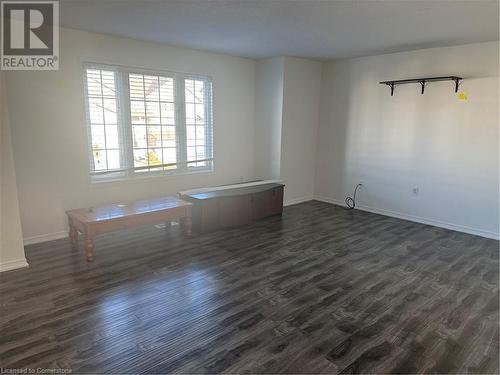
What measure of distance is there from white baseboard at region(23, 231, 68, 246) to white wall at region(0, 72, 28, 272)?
0.62 meters

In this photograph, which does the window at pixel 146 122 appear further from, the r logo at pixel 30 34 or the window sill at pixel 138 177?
the r logo at pixel 30 34

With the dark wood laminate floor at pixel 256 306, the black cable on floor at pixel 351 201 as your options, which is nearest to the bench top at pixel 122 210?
the dark wood laminate floor at pixel 256 306

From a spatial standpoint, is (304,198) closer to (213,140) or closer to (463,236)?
(213,140)

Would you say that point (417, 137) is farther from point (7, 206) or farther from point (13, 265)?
point (13, 265)

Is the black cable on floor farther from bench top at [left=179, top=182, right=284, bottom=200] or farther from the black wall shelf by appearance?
the black wall shelf

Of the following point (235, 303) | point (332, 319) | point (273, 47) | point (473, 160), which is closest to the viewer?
point (332, 319)

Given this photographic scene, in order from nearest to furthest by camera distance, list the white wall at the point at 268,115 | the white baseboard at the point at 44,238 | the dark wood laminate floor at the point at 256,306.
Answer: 1. the dark wood laminate floor at the point at 256,306
2. the white baseboard at the point at 44,238
3. the white wall at the point at 268,115

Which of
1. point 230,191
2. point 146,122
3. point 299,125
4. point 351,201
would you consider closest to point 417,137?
point 351,201

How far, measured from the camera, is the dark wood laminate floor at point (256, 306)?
2.07 m

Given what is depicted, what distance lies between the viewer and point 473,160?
14.2 ft

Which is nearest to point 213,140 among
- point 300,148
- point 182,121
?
point 182,121

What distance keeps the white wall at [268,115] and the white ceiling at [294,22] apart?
0.84 metres

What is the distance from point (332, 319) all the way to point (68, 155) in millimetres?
3438

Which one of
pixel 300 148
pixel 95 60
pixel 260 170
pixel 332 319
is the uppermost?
pixel 95 60
